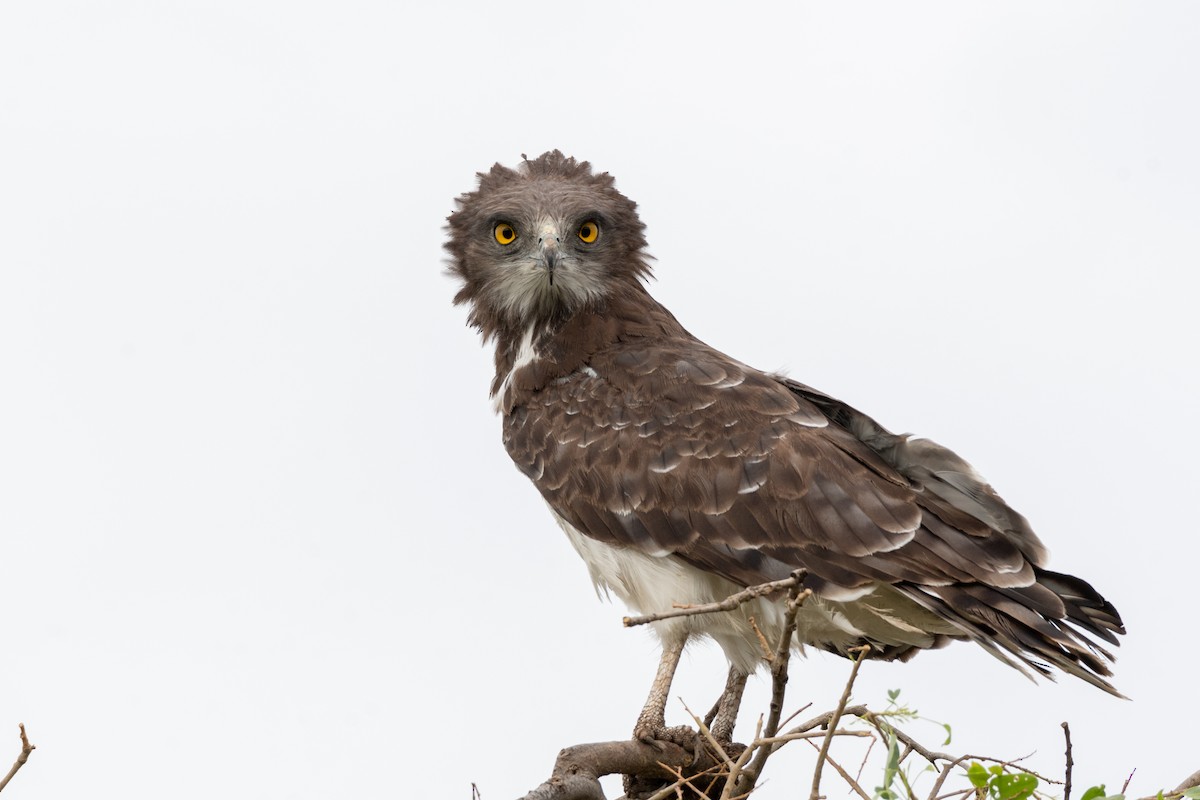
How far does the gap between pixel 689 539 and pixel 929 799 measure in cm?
214

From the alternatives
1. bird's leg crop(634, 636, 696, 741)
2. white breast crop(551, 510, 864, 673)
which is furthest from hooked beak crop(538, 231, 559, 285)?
bird's leg crop(634, 636, 696, 741)

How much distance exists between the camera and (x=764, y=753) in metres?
5.14

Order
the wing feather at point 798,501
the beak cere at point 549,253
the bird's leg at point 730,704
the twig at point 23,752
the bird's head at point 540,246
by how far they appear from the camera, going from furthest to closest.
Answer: the bird's head at point 540,246
the beak cere at point 549,253
the bird's leg at point 730,704
the wing feather at point 798,501
the twig at point 23,752

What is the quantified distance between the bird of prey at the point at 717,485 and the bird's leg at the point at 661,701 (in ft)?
0.04

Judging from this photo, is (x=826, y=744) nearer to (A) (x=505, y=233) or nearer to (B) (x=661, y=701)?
(B) (x=661, y=701)

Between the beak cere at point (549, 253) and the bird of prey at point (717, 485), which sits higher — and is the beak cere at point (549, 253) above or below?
above

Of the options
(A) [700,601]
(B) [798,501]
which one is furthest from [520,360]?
(B) [798,501]

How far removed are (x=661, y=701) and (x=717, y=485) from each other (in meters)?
1.03

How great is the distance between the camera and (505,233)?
8398mm

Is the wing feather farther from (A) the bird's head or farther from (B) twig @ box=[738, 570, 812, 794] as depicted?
(B) twig @ box=[738, 570, 812, 794]

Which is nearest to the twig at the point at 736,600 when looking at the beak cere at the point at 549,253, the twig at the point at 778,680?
the twig at the point at 778,680

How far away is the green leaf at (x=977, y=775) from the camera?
4.75 meters

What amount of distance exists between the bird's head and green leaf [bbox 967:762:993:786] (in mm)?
4023

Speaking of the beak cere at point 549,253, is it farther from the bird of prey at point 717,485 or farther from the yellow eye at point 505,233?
the yellow eye at point 505,233
